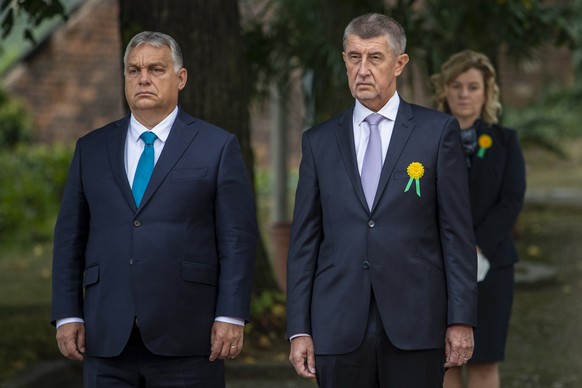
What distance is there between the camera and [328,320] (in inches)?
188

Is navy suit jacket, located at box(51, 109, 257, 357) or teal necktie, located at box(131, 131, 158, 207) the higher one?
teal necktie, located at box(131, 131, 158, 207)

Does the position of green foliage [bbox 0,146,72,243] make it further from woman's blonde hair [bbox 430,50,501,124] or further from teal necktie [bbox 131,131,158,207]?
teal necktie [bbox 131,131,158,207]

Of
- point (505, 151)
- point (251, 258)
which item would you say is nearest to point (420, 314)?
point (251, 258)

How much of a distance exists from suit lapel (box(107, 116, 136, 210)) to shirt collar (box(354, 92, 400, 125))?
90 cm

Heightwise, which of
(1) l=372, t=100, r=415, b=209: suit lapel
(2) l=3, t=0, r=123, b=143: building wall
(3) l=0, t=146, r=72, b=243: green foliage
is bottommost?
(1) l=372, t=100, r=415, b=209: suit lapel

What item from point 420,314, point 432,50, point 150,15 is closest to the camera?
point 420,314

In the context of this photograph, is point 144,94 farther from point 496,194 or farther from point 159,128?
point 496,194

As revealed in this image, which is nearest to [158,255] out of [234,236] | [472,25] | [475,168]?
[234,236]

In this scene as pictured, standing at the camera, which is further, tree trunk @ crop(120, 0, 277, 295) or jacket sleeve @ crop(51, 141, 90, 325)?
tree trunk @ crop(120, 0, 277, 295)

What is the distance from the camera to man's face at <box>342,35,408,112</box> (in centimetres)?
477

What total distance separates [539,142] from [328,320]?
11.8m

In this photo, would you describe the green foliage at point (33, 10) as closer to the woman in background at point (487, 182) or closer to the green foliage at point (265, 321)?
the green foliage at point (265, 321)

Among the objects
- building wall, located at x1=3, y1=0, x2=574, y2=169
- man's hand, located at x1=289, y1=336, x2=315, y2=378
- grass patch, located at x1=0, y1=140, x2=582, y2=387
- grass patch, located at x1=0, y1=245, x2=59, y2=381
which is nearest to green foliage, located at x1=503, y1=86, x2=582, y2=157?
building wall, located at x1=3, y1=0, x2=574, y2=169

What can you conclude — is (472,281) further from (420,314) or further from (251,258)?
(251,258)
